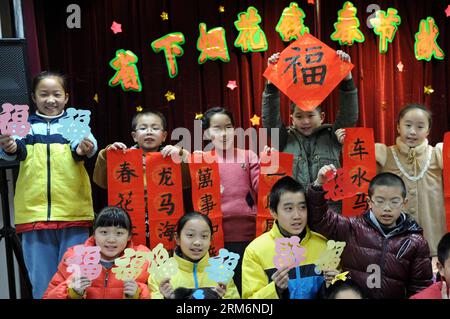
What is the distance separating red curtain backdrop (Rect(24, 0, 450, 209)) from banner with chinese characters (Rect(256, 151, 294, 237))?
3.76 ft

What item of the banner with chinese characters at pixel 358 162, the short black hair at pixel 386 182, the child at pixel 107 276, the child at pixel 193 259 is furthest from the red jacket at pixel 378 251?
the child at pixel 107 276

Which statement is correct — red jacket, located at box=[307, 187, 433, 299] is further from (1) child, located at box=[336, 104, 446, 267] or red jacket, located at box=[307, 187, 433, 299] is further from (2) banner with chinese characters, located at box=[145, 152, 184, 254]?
(2) banner with chinese characters, located at box=[145, 152, 184, 254]

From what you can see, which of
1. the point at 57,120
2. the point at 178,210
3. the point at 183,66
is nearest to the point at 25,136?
the point at 57,120

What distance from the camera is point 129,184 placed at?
2939mm

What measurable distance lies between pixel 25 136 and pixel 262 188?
1.22 metres

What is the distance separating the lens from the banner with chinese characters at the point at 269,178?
2881 mm

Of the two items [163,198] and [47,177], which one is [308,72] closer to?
[163,198]

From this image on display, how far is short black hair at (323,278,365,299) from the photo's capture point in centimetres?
229

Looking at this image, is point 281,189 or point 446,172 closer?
point 281,189

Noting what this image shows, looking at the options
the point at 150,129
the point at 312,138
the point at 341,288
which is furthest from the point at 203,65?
the point at 341,288

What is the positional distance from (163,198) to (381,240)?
3.64 ft

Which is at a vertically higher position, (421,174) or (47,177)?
(47,177)

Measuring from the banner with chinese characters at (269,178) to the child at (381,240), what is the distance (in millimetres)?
290

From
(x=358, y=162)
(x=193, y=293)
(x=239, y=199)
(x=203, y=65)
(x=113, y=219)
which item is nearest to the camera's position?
(x=193, y=293)
